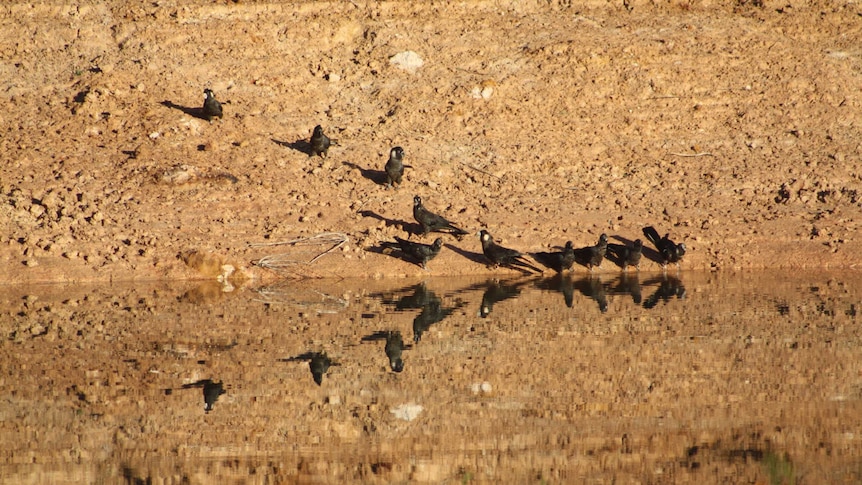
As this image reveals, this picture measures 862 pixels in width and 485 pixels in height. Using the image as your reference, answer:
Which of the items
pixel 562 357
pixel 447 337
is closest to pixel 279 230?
pixel 447 337

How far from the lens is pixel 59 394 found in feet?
29.4

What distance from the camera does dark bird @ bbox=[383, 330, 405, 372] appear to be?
33.0ft

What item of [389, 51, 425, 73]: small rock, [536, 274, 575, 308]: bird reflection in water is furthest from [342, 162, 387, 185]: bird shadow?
[536, 274, 575, 308]: bird reflection in water

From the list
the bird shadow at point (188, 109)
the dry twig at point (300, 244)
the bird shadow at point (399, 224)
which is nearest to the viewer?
the dry twig at point (300, 244)

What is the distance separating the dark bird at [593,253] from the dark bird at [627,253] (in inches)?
9.7

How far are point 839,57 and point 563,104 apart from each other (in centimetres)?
614

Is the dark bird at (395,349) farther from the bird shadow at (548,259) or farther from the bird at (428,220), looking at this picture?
the bird at (428,220)

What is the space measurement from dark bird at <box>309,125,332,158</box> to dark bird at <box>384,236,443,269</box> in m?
3.31

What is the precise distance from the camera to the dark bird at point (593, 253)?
54.1 feet

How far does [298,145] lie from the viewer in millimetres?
19828

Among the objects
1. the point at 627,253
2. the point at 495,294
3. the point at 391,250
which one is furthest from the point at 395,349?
the point at 627,253

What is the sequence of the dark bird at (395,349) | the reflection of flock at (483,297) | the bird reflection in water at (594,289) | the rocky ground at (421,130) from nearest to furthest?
the dark bird at (395,349)
the reflection of flock at (483,297)
the bird reflection in water at (594,289)
the rocky ground at (421,130)

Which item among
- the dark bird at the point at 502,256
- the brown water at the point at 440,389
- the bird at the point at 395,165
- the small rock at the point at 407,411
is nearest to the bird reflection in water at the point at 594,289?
the brown water at the point at 440,389

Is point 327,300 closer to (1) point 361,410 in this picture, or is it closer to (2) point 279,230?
(2) point 279,230
